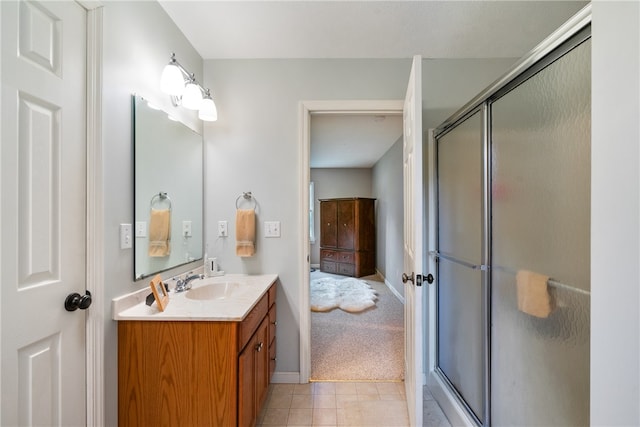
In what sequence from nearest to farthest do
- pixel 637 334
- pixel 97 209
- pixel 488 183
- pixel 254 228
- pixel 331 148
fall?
pixel 637 334, pixel 97 209, pixel 488 183, pixel 254 228, pixel 331 148

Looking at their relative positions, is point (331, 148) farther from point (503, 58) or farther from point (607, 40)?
point (607, 40)

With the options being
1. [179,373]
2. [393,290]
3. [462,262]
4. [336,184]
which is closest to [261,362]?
[179,373]

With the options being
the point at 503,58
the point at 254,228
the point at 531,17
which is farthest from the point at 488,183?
the point at 254,228

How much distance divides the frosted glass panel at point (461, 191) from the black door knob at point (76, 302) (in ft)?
5.96

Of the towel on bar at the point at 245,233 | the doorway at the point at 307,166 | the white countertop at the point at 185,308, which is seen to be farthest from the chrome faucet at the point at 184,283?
the doorway at the point at 307,166

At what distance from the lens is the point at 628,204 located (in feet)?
1.60

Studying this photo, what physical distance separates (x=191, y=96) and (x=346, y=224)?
4.18 meters

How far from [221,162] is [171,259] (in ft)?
2.57

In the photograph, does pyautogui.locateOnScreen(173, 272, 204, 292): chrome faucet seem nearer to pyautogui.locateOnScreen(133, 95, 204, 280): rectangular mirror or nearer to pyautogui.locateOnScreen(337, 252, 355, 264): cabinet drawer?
pyautogui.locateOnScreen(133, 95, 204, 280): rectangular mirror

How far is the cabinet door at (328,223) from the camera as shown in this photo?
5.67m

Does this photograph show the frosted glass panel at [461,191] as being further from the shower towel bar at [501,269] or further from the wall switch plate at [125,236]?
the wall switch plate at [125,236]

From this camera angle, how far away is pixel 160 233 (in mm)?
1463

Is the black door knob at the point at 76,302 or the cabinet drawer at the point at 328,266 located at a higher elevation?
the black door knob at the point at 76,302

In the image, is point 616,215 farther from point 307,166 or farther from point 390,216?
point 390,216
